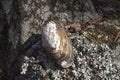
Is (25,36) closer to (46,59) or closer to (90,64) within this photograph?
(46,59)

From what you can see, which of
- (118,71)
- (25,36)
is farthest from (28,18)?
(118,71)

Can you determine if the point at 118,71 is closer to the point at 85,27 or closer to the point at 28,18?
the point at 85,27

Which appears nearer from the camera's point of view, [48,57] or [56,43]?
[56,43]

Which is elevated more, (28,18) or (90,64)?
(28,18)

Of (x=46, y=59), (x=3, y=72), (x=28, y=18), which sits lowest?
(x=3, y=72)

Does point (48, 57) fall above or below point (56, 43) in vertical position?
below

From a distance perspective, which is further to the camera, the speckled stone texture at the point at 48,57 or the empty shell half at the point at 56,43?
the speckled stone texture at the point at 48,57

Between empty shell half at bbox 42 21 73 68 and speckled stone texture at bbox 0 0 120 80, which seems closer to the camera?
empty shell half at bbox 42 21 73 68

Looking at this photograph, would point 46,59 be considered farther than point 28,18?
No
